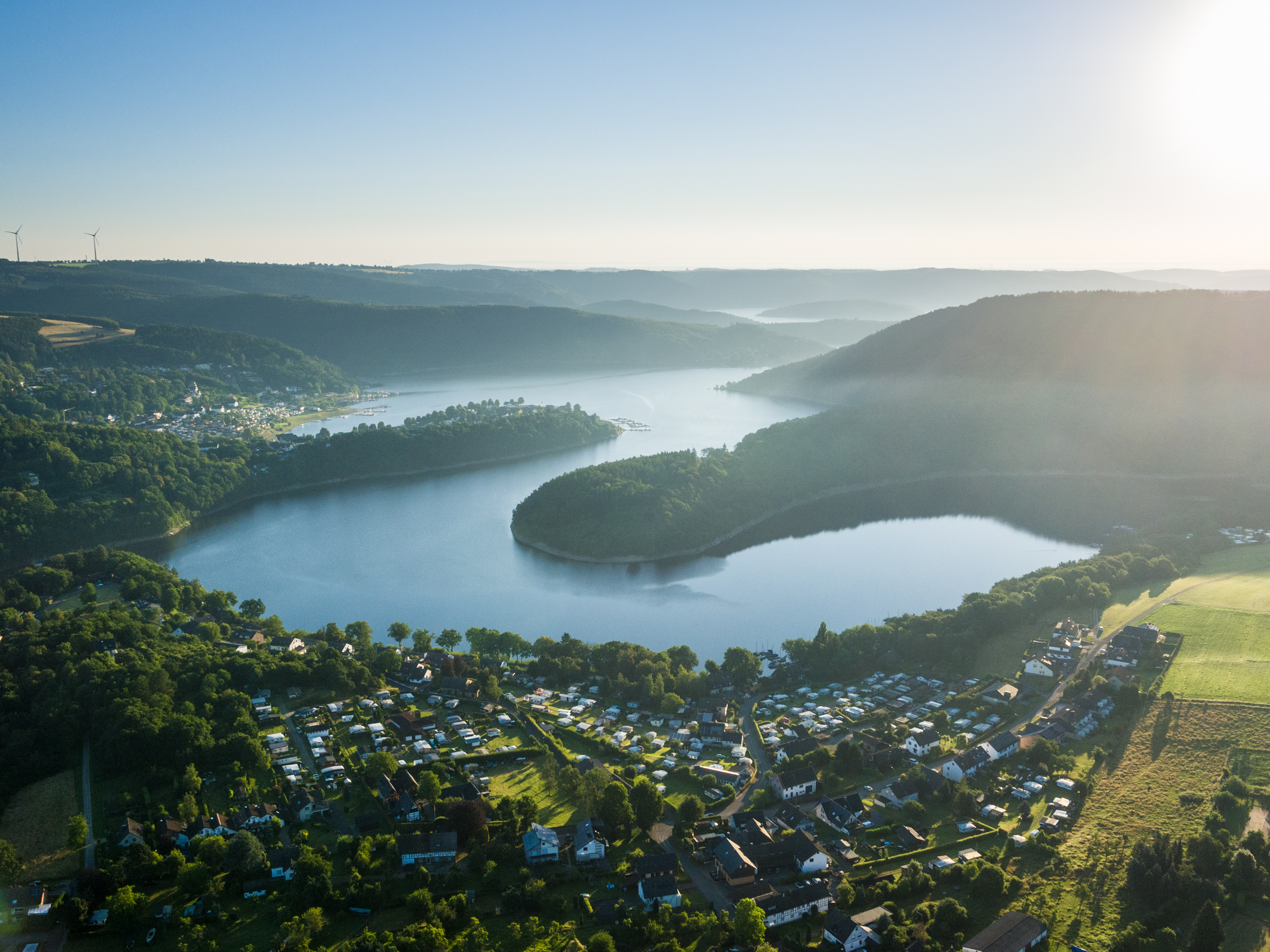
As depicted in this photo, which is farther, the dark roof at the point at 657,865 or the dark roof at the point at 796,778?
the dark roof at the point at 796,778

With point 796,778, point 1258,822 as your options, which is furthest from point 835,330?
point 796,778

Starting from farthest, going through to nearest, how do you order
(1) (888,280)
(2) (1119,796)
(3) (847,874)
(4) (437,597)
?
(1) (888,280)
(4) (437,597)
(2) (1119,796)
(3) (847,874)

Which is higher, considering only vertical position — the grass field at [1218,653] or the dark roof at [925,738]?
the grass field at [1218,653]

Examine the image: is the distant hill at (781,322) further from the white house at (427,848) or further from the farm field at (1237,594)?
the white house at (427,848)

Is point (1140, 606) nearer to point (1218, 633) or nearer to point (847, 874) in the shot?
point (1218, 633)

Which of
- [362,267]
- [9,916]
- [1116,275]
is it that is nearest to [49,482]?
[9,916]

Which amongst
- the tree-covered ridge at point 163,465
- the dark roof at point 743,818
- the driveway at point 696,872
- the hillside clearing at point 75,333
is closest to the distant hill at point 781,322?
the tree-covered ridge at point 163,465
